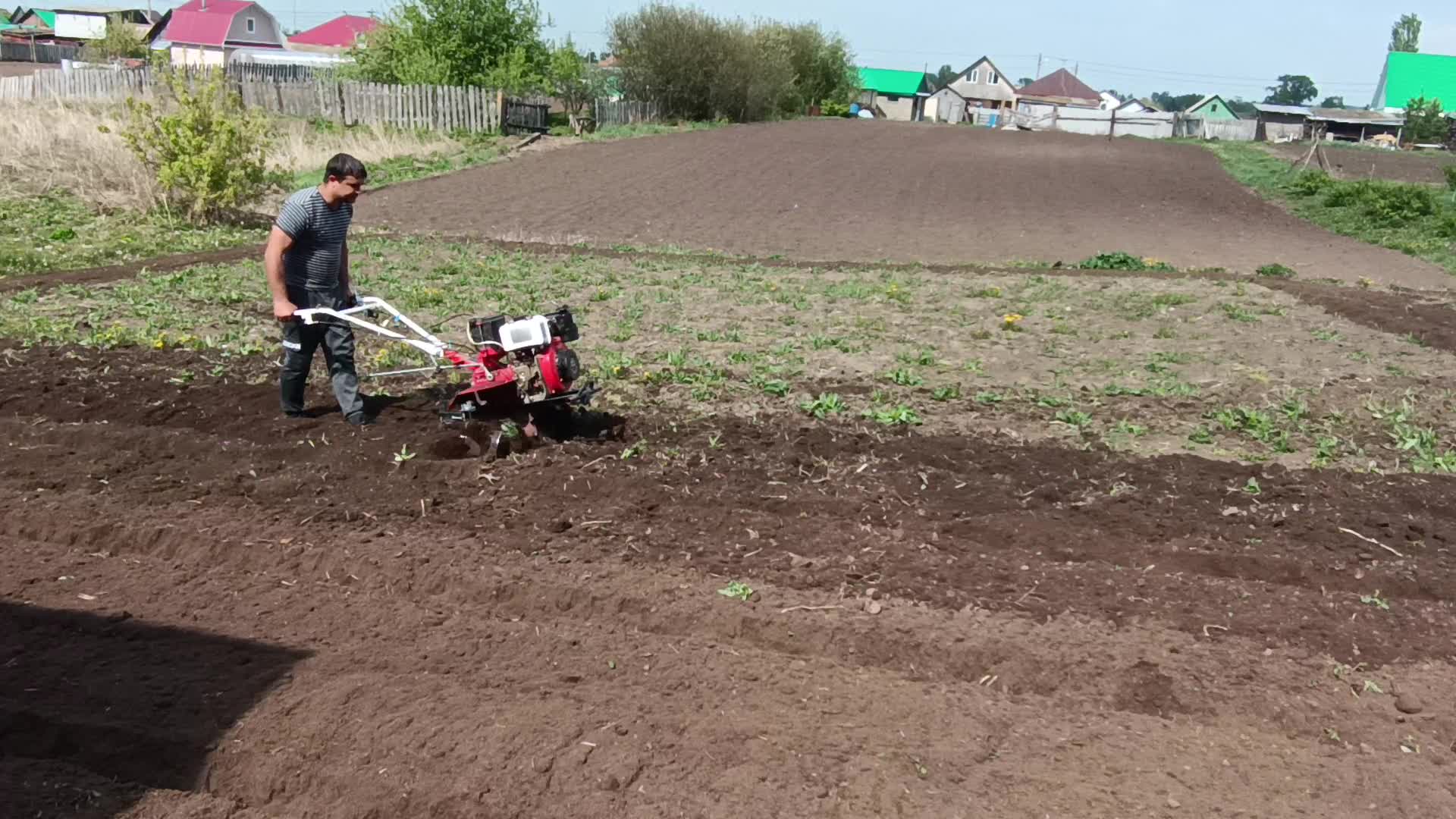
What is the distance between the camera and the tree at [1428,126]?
199 feet

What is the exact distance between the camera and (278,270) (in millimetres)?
6582

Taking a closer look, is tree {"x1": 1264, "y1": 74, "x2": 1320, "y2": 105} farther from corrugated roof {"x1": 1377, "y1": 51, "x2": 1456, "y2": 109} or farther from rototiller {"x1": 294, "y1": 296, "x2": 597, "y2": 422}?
rototiller {"x1": 294, "y1": 296, "x2": 597, "y2": 422}

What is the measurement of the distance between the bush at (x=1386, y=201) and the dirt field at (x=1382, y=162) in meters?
8.36

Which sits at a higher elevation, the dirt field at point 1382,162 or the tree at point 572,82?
the tree at point 572,82

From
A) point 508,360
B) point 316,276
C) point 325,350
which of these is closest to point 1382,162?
point 508,360

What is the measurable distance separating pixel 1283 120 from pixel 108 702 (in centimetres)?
9583

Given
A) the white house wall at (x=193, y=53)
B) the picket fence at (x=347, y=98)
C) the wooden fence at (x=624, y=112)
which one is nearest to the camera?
the picket fence at (x=347, y=98)

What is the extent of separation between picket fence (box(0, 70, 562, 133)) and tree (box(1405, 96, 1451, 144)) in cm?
5296

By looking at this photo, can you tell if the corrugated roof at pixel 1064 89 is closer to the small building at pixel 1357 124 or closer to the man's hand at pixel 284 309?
the small building at pixel 1357 124

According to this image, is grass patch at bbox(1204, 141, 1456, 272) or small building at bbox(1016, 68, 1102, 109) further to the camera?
small building at bbox(1016, 68, 1102, 109)

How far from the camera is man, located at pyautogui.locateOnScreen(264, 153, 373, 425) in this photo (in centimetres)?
655

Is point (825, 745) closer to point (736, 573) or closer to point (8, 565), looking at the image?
point (736, 573)

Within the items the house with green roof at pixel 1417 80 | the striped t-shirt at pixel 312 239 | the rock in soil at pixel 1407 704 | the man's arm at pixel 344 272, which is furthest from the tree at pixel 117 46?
the house with green roof at pixel 1417 80

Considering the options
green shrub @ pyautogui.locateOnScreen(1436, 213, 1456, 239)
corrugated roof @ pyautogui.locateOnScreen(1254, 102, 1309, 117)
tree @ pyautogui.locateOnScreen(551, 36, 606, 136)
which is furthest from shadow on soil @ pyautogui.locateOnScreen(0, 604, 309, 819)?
corrugated roof @ pyautogui.locateOnScreen(1254, 102, 1309, 117)
